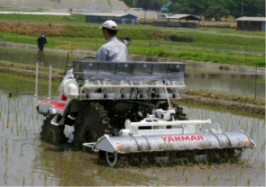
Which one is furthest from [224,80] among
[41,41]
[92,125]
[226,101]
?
[41,41]

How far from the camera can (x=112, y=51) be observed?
9.09m

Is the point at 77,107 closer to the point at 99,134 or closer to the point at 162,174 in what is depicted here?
the point at 99,134

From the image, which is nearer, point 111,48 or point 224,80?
point 111,48

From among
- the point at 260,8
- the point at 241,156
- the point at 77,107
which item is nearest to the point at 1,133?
the point at 77,107

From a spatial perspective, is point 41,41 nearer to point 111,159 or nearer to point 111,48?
point 111,48

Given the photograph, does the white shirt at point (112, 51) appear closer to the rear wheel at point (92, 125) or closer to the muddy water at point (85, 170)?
the rear wheel at point (92, 125)

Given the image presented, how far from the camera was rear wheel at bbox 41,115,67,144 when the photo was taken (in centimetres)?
962

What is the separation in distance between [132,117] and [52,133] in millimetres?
1209

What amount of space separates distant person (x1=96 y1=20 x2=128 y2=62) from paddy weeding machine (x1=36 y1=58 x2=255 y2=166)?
25 centimetres

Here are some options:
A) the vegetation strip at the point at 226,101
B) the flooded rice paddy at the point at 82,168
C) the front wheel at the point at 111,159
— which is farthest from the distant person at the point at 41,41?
the front wheel at the point at 111,159

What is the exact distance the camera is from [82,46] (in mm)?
34656

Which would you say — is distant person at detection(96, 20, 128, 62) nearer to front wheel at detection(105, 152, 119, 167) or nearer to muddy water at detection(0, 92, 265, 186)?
muddy water at detection(0, 92, 265, 186)

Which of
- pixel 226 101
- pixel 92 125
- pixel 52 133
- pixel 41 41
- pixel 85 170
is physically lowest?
pixel 85 170

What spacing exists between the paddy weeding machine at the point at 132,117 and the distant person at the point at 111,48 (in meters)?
0.25
